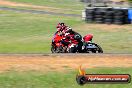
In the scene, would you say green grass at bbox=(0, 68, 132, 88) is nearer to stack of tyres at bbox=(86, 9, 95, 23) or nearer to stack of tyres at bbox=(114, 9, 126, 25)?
stack of tyres at bbox=(114, 9, 126, 25)

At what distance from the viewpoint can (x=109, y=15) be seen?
3634 centimetres

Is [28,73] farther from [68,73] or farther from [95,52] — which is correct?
[95,52]

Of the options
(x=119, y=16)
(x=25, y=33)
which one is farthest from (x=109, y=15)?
(x=25, y=33)

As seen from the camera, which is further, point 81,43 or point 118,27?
point 118,27

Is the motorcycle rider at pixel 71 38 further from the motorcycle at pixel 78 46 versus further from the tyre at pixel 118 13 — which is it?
the tyre at pixel 118 13

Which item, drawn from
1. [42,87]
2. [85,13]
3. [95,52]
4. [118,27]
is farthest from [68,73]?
[85,13]

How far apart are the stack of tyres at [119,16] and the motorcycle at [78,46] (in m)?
13.2

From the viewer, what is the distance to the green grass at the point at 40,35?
85.1 feet

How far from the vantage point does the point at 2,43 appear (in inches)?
1115

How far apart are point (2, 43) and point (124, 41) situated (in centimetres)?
829

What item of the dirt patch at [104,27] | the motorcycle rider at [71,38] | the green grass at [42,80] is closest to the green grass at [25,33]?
the motorcycle rider at [71,38]

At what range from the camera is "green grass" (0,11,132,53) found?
26.0 metres

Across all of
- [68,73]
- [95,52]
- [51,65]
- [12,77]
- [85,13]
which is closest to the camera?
[12,77]

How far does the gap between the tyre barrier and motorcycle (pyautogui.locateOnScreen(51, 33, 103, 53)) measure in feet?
43.4
